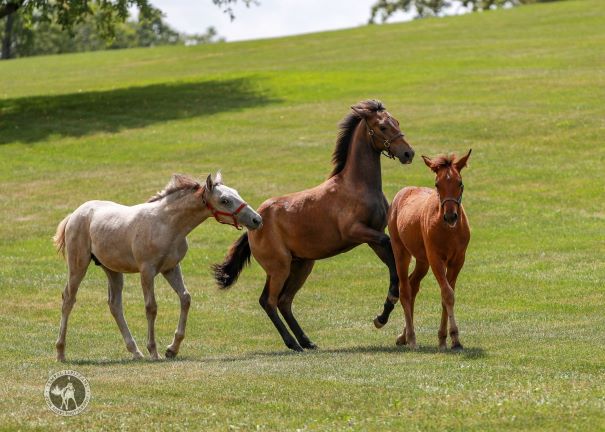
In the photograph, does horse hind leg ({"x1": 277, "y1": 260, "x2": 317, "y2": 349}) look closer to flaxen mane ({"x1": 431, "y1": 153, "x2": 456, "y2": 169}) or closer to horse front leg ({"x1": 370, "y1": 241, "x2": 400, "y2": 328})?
horse front leg ({"x1": 370, "y1": 241, "x2": 400, "y2": 328})

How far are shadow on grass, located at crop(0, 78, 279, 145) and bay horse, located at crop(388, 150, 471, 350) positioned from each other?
26051mm

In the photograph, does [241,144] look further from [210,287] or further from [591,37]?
[591,37]

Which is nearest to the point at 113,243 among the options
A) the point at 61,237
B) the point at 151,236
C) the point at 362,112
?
the point at 151,236

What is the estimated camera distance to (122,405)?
1149 centimetres

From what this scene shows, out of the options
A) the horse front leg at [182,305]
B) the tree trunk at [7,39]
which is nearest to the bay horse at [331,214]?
the horse front leg at [182,305]

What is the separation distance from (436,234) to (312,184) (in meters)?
17.1

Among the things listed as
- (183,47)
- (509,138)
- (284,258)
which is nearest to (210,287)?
(284,258)

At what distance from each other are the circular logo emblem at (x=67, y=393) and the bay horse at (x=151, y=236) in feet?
8.99

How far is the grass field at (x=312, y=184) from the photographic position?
1157 cm

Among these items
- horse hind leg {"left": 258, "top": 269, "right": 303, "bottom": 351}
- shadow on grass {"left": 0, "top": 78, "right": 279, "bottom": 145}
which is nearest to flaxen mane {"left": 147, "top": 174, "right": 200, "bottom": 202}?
horse hind leg {"left": 258, "top": 269, "right": 303, "bottom": 351}

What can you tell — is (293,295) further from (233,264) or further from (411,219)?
(411,219)

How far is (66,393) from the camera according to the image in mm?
11891

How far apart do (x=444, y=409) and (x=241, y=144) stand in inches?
1078

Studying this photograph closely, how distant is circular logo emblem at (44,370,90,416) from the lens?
11.4m
